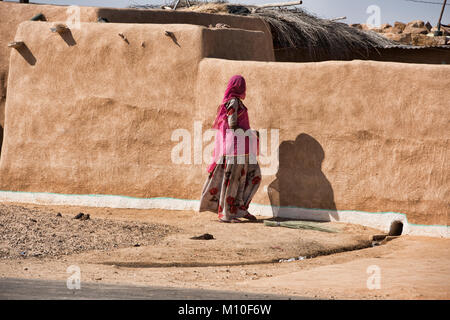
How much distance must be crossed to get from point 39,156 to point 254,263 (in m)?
4.61

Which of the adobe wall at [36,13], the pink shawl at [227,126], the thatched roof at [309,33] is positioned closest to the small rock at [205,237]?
the pink shawl at [227,126]

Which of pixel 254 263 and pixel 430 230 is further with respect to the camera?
pixel 430 230

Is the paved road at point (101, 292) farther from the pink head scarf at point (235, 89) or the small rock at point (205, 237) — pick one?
the pink head scarf at point (235, 89)

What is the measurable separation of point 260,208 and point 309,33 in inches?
254

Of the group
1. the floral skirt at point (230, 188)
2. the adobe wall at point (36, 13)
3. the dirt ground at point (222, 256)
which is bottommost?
the dirt ground at point (222, 256)

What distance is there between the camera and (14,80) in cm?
1114

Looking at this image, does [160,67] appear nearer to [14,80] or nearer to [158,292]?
[14,80]

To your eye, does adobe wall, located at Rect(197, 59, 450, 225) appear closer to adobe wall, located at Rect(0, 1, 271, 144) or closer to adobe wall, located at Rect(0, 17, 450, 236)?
adobe wall, located at Rect(0, 17, 450, 236)

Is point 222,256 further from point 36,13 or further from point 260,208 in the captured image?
point 36,13

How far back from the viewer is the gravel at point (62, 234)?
7553 mm

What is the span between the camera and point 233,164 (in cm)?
934

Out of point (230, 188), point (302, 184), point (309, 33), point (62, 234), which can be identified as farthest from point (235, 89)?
point (309, 33)

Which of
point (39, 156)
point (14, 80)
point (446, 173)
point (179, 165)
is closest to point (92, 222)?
point (179, 165)

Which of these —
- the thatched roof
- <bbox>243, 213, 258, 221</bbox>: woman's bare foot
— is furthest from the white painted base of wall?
the thatched roof
